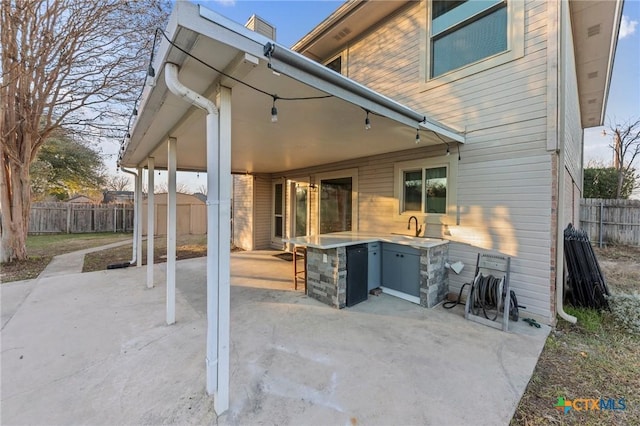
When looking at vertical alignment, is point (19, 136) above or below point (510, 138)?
above

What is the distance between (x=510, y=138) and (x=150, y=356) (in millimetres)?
5213

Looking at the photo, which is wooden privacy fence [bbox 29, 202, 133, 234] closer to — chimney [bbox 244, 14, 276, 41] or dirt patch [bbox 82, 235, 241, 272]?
dirt patch [bbox 82, 235, 241, 272]

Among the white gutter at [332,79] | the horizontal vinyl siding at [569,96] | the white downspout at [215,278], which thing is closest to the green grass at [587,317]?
the horizontal vinyl siding at [569,96]

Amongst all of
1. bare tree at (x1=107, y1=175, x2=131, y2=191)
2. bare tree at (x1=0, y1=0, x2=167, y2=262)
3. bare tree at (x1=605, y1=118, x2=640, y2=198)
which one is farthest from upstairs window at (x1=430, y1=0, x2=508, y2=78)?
bare tree at (x1=107, y1=175, x2=131, y2=191)

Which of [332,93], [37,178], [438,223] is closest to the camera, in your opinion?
[332,93]

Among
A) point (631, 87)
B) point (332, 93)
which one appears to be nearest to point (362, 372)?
point (332, 93)

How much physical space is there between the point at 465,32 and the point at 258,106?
12.7 feet

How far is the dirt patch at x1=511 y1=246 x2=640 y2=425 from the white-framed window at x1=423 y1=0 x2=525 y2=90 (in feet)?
12.4

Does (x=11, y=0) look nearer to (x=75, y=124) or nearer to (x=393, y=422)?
(x=75, y=124)

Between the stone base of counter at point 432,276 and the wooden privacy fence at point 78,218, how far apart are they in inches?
592

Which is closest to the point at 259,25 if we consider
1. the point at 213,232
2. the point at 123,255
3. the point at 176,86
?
the point at 176,86

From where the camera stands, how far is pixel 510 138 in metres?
3.73

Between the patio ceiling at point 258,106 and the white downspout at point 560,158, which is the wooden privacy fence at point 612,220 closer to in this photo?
the white downspout at point 560,158

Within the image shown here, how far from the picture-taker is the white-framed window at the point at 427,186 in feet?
14.2
